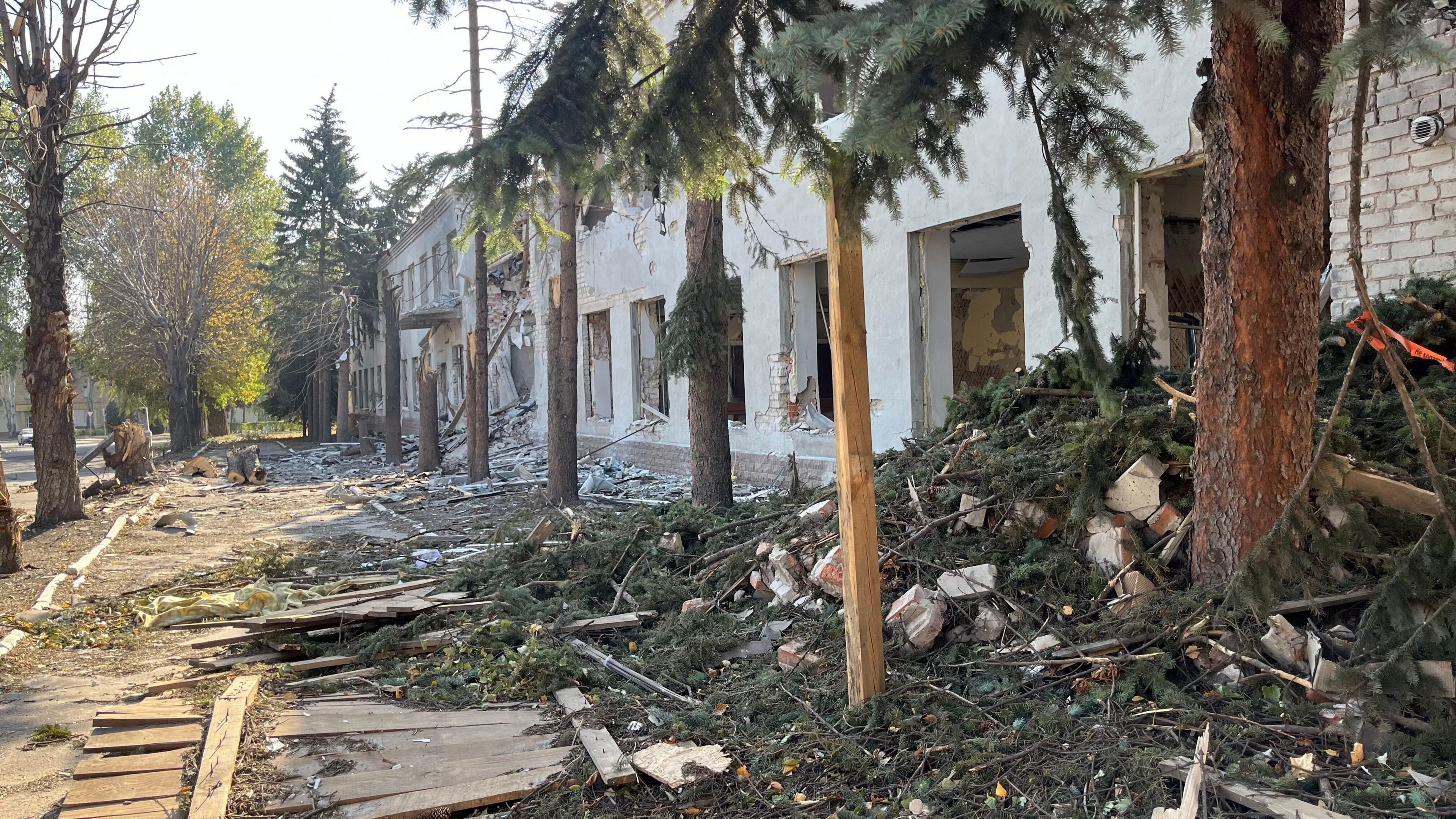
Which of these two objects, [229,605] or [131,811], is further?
[229,605]

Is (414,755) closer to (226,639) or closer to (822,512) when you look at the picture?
(226,639)

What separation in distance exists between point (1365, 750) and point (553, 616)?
4701 millimetres

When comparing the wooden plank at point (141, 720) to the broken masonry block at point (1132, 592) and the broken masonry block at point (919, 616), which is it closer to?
the broken masonry block at point (919, 616)

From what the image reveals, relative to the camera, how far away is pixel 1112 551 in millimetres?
4305

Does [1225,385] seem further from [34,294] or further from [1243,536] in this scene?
[34,294]

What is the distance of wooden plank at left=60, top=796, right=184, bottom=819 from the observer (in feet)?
11.5

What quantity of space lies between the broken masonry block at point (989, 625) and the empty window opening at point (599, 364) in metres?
13.5

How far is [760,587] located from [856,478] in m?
2.02

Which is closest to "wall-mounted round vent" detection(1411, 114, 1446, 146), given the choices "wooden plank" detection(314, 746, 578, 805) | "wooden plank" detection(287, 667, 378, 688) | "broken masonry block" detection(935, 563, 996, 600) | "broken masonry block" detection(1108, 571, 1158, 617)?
"broken masonry block" detection(1108, 571, 1158, 617)

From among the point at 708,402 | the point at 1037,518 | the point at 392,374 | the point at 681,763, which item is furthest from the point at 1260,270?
the point at 392,374

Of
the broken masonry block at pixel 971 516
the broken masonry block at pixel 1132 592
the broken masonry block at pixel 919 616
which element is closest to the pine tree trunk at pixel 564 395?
the broken masonry block at pixel 971 516

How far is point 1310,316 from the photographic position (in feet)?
12.1

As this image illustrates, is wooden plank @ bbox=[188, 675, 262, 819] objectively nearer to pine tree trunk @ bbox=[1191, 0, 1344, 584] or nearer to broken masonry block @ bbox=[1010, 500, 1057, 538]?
broken masonry block @ bbox=[1010, 500, 1057, 538]

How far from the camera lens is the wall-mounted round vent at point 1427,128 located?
5227 mm
